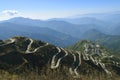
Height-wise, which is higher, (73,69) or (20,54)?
(20,54)

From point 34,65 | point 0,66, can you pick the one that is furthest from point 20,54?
point 0,66

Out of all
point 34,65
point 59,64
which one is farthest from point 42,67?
point 59,64

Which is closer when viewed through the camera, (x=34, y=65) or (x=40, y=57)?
(x=34, y=65)

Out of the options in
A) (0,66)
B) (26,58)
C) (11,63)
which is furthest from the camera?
(26,58)

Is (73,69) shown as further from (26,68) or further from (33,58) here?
(26,68)

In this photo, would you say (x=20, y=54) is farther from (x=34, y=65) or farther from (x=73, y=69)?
(x=73, y=69)

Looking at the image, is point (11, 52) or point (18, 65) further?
point (11, 52)

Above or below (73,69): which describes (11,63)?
above

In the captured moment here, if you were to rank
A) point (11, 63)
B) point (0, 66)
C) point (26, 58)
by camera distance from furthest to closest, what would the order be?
point (26, 58) < point (11, 63) < point (0, 66)
